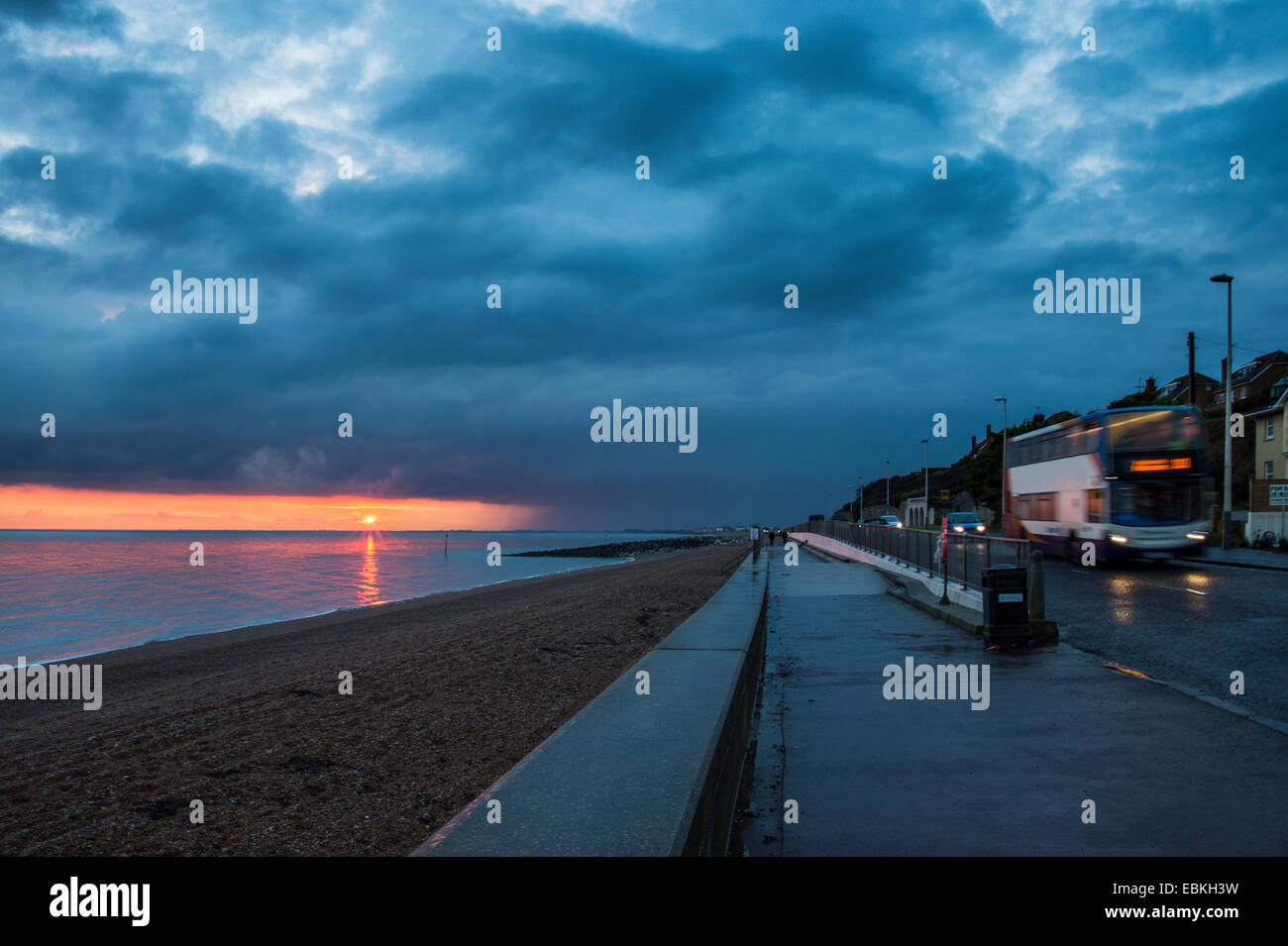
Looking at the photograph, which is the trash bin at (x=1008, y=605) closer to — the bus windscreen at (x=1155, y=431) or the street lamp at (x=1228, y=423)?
the bus windscreen at (x=1155, y=431)

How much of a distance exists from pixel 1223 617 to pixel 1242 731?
8.80 m

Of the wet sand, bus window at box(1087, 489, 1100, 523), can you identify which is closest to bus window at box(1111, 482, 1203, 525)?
bus window at box(1087, 489, 1100, 523)

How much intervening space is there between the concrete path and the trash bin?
1.32 metres

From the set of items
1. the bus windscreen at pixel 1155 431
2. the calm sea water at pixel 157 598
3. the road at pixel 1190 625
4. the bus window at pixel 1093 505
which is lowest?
the calm sea water at pixel 157 598

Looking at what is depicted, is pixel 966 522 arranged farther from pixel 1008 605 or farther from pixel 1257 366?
pixel 1257 366

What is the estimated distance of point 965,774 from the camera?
17.8 ft

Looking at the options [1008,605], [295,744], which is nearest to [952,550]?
[1008,605]

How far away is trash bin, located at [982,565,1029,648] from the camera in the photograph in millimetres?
10906

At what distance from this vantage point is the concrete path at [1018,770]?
4309mm

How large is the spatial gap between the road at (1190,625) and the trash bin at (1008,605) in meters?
0.87

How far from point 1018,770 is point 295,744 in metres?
6.09

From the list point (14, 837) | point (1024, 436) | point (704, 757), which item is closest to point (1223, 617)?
point (704, 757)

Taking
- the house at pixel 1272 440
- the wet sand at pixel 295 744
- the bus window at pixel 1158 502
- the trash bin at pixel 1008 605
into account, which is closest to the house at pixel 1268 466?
the house at pixel 1272 440

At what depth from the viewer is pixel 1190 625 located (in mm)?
12750
